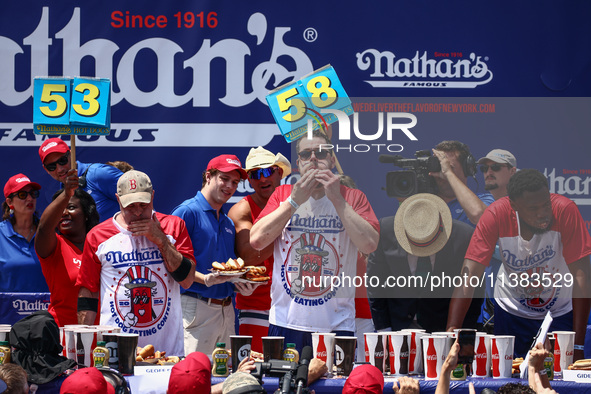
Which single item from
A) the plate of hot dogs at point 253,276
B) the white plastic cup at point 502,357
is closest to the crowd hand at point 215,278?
the plate of hot dogs at point 253,276

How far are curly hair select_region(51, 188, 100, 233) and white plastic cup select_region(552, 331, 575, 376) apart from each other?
9.24 feet

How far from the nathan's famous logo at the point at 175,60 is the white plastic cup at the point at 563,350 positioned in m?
2.79

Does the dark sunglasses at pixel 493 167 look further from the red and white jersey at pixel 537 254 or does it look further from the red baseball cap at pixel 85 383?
the red baseball cap at pixel 85 383

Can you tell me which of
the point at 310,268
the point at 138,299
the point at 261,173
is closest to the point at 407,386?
the point at 310,268

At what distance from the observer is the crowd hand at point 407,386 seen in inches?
124

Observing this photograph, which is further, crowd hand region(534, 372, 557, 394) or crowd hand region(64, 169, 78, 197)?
crowd hand region(64, 169, 78, 197)

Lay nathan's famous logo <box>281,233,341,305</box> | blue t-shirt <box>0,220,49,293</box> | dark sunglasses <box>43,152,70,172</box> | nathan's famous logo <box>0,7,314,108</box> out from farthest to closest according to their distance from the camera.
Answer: nathan's famous logo <box>0,7,314,108</box> < blue t-shirt <box>0,220,49,293</box> < dark sunglasses <box>43,152,70,172</box> < nathan's famous logo <box>281,233,341,305</box>

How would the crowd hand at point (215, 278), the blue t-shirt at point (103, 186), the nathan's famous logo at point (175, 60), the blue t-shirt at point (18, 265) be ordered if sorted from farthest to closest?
the nathan's famous logo at point (175, 60) → the blue t-shirt at point (103, 186) → the blue t-shirt at point (18, 265) → the crowd hand at point (215, 278)

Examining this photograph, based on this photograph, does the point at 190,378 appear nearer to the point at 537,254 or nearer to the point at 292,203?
the point at 292,203

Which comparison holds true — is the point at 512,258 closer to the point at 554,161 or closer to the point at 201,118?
the point at 554,161

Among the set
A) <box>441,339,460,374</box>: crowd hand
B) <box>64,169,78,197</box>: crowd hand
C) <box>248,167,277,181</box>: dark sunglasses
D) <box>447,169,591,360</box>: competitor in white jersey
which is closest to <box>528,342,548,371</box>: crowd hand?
<box>441,339,460,374</box>: crowd hand

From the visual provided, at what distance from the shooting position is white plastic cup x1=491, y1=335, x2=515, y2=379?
3.40 m

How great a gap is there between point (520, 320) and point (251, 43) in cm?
267

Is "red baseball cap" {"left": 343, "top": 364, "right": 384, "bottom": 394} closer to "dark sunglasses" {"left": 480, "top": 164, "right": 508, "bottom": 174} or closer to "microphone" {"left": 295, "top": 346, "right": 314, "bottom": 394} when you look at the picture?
"microphone" {"left": 295, "top": 346, "right": 314, "bottom": 394}
